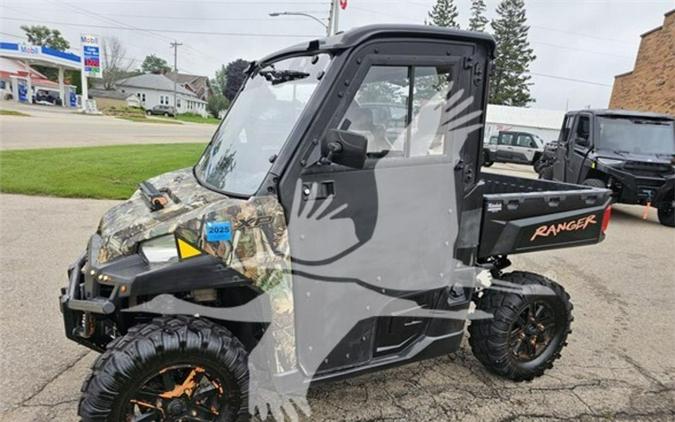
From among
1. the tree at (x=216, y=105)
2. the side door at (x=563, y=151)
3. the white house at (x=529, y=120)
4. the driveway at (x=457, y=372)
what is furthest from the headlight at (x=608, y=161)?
the tree at (x=216, y=105)

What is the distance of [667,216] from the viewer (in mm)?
9586

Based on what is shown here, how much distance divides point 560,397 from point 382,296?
1.62 meters

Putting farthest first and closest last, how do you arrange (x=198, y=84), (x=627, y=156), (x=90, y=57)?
(x=198, y=84) → (x=90, y=57) → (x=627, y=156)

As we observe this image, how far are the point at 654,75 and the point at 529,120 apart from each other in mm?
10579

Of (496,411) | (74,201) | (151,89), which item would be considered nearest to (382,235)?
(496,411)

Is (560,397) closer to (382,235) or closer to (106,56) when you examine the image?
(382,235)

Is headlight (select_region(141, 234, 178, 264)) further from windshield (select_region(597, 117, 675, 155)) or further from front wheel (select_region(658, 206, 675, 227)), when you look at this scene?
front wheel (select_region(658, 206, 675, 227))

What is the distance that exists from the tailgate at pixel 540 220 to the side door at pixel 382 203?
37cm

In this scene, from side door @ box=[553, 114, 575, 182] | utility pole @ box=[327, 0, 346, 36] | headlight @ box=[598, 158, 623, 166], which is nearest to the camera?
headlight @ box=[598, 158, 623, 166]

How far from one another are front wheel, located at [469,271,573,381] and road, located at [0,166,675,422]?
0.54ft

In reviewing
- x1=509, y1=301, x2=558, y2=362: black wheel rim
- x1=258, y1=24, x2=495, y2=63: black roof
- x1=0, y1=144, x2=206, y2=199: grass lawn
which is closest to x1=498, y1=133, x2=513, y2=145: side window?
x1=0, y1=144, x2=206, y2=199: grass lawn

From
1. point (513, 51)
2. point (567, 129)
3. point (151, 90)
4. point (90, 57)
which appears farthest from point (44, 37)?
point (567, 129)

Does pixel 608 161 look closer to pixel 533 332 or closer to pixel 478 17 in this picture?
pixel 533 332

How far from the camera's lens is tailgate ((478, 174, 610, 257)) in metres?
3.06
